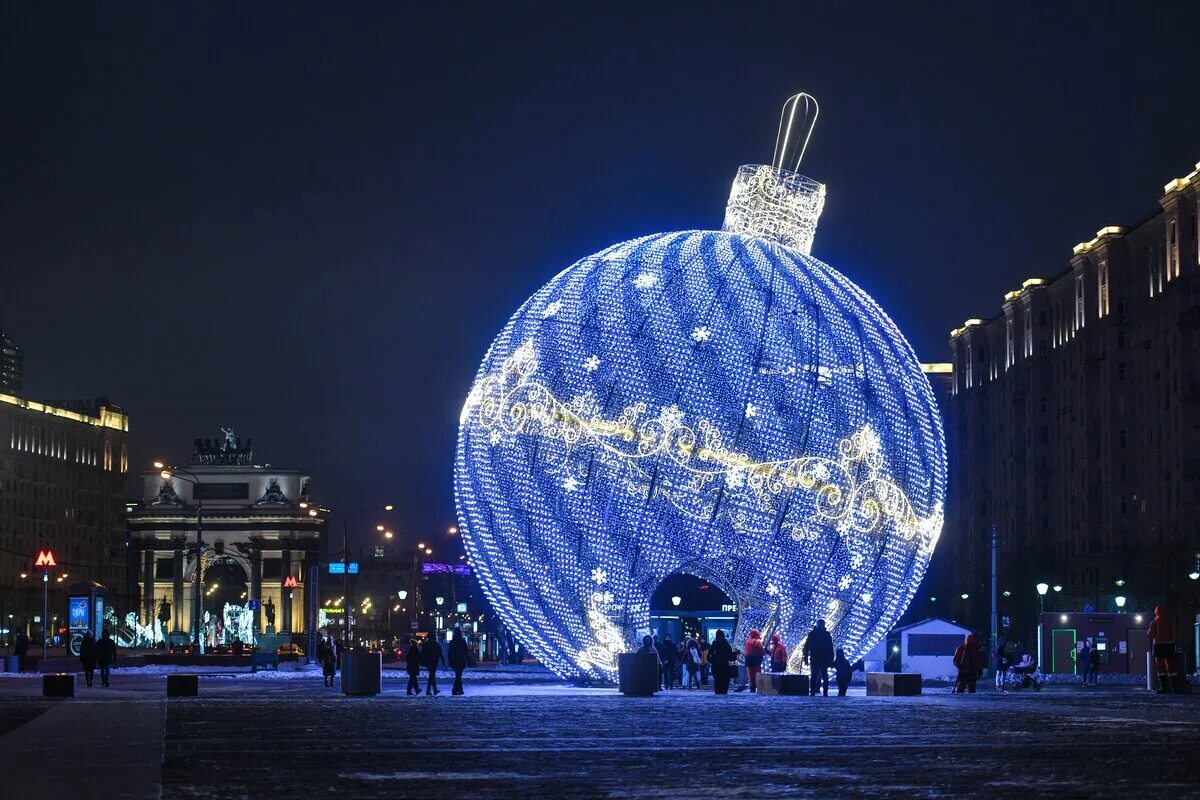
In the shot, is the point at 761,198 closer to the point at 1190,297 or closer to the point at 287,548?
the point at 1190,297

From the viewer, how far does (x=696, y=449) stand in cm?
3172

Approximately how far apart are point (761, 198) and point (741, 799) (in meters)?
21.4

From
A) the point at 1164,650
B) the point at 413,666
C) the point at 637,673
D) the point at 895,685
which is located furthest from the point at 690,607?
the point at 637,673

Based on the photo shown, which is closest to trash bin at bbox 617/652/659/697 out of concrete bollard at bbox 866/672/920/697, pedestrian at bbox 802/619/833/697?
pedestrian at bbox 802/619/833/697

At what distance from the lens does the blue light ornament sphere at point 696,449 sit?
1252 inches

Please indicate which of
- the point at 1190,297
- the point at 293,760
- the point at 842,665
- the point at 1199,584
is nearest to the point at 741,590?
the point at 842,665

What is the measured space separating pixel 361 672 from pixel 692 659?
765 cm

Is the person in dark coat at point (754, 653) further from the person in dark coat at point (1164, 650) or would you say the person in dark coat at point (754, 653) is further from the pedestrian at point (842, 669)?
the person in dark coat at point (1164, 650)

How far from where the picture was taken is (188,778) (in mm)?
16875

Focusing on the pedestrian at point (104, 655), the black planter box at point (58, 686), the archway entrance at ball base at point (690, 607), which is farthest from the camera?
the archway entrance at ball base at point (690, 607)

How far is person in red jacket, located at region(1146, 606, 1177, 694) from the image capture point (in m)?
34.8

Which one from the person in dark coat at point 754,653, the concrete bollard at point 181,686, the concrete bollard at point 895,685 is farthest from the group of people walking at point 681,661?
the concrete bollard at point 181,686

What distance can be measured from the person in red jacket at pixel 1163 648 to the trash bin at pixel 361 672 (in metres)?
13.8

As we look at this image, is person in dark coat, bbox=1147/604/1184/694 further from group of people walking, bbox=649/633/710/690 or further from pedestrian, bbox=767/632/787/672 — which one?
group of people walking, bbox=649/633/710/690
